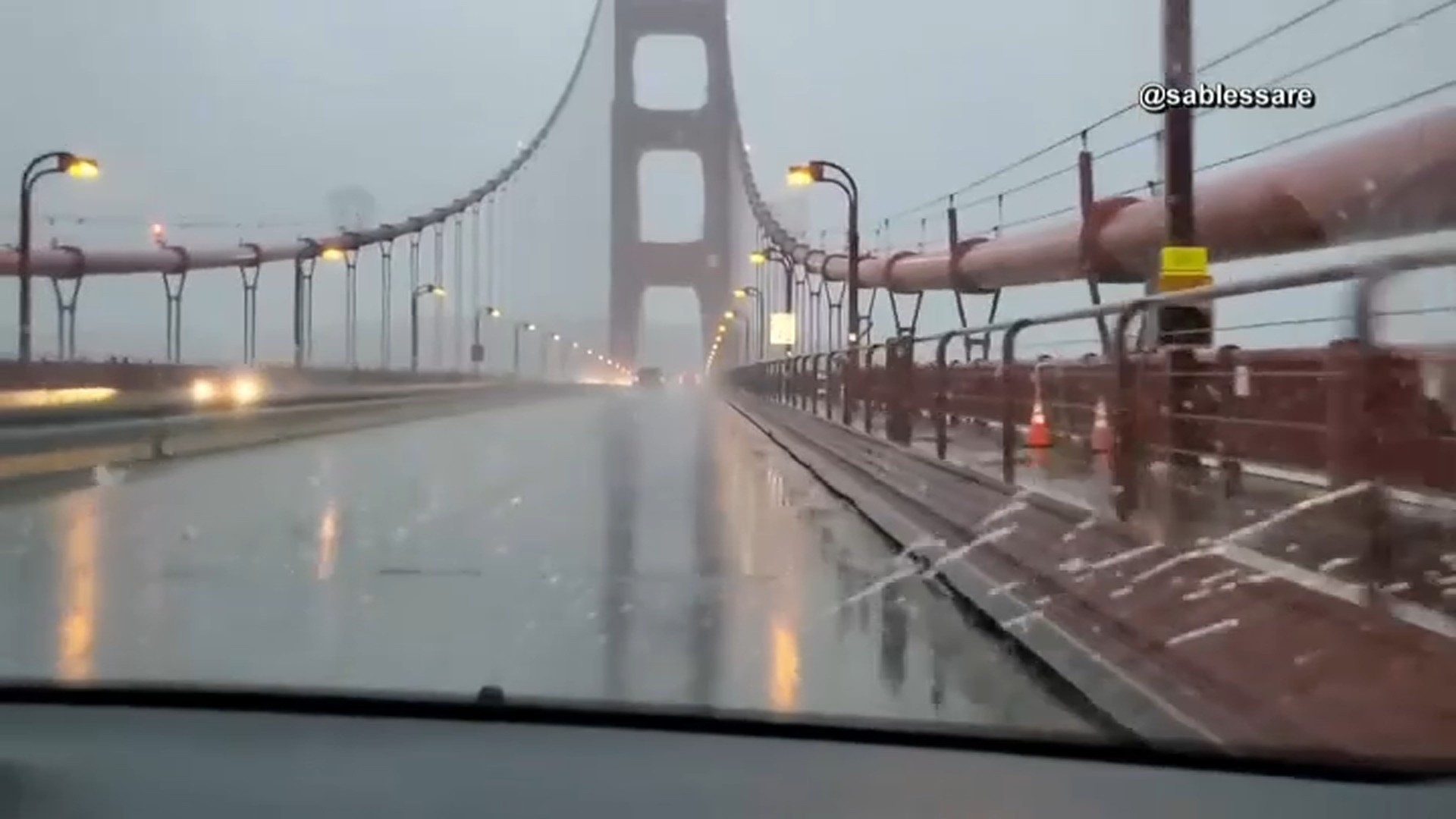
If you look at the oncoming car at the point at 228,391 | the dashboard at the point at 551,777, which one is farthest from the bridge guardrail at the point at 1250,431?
the oncoming car at the point at 228,391

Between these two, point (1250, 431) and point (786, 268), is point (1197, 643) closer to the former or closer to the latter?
point (1250, 431)

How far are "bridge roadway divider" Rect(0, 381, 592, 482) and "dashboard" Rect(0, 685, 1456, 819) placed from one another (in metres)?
11.4

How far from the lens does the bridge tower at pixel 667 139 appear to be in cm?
5112

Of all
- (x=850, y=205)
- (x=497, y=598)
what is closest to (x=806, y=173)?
(x=850, y=205)

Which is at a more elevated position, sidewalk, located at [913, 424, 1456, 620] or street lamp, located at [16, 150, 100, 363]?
street lamp, located at [16, 150, 100, 363]

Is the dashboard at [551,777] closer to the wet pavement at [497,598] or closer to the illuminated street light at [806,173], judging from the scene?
the wet pavement at [497,598]

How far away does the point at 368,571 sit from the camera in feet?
26.6

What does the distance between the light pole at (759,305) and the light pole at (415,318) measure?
34.0 feet

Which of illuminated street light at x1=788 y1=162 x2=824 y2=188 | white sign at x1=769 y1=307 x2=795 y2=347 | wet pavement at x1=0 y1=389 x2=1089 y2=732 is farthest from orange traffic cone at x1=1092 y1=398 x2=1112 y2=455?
white sign at x1=769 y1=307 x2=795 y2=347

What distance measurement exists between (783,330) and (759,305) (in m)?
16.8

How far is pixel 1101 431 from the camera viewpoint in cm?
843

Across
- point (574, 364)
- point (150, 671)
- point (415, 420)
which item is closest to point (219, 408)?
point (415, 420)

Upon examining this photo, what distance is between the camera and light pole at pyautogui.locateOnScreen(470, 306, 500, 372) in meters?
68.9

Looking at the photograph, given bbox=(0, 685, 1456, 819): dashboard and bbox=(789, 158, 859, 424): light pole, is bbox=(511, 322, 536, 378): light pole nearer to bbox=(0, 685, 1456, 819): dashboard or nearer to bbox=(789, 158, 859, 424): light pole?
bbox=(789, 158, 859, 424): light pole
